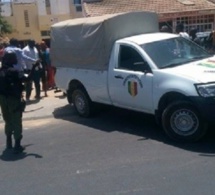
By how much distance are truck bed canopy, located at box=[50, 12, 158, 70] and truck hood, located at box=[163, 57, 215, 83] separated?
1721mm

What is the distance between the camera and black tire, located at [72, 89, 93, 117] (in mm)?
9055

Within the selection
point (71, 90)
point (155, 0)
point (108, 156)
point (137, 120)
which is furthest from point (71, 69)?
point (155, 0)

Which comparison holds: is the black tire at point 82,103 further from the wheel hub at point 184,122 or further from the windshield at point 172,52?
the wheel hub at point 184,122

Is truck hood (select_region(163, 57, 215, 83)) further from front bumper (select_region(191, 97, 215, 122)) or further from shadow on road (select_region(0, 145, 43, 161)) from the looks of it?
shadow on road (select_region(0, 145, 43, 161))

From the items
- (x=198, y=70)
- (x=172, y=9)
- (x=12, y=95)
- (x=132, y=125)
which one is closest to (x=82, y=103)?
(x=132, y=125)

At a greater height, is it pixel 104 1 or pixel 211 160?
pixel 104 1

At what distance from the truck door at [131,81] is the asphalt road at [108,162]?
526mm

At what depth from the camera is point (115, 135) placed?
7.67m

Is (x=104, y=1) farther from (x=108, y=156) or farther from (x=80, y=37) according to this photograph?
(x=108, y=156)

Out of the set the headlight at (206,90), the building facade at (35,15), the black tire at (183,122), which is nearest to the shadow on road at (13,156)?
the black tire at (183,122)

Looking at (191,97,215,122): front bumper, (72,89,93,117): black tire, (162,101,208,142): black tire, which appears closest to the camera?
(191,97,215,122): front bumper

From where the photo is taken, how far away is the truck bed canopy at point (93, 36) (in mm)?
8383

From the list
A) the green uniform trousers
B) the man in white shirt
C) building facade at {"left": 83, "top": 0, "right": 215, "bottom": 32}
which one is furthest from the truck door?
building facade at {"left": 83, "top": 0, "right": 215, "bottom": 32}

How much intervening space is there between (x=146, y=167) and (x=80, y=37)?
13.1 feet
